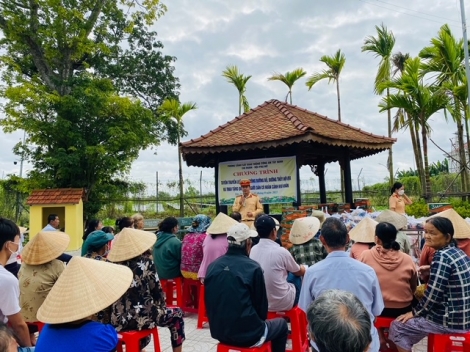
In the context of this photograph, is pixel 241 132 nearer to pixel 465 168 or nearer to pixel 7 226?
pixel 7 226

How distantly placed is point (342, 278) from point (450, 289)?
841 mm

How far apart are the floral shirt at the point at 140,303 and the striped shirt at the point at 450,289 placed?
2220 mm

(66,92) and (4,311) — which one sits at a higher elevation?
(66,92)

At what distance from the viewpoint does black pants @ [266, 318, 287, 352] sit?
2.85m

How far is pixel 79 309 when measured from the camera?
1.97 meters

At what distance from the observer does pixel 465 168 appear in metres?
11.8

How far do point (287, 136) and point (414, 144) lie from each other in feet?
29.5

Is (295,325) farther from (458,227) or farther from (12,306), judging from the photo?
(12,306)

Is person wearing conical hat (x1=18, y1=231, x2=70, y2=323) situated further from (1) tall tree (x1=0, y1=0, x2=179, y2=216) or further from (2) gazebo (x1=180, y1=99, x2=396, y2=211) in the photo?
(1) tall tree (x1=0, y1=0, x2=179, y2=216)

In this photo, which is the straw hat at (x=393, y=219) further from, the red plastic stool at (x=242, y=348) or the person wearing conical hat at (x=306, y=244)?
the red plastic stool at (x=242, y=348)

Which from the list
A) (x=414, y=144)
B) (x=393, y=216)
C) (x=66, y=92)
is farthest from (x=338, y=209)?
(x=66, y=92)

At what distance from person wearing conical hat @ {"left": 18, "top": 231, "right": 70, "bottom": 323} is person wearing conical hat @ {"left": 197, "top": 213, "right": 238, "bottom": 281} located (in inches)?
67.0

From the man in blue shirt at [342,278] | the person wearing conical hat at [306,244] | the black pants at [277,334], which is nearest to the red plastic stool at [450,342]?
the man in blue shirt at [342,278]

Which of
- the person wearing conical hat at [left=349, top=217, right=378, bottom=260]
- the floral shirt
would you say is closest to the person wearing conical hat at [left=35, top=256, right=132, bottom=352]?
the floral shirt
